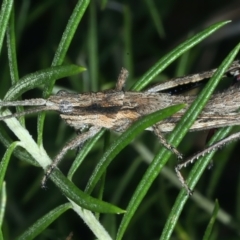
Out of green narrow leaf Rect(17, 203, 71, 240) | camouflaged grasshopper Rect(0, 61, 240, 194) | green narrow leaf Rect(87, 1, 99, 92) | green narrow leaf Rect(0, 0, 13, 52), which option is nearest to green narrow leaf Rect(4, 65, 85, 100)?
green narrow leaf Rect(0, 0, 13, 52)

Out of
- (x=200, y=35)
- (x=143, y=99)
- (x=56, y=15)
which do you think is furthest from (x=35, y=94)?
(x=200, y=35)

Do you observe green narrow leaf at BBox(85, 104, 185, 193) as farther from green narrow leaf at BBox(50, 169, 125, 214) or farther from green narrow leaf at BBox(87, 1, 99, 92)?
green narrow leaf at BBox(87, 1, 99, 92)

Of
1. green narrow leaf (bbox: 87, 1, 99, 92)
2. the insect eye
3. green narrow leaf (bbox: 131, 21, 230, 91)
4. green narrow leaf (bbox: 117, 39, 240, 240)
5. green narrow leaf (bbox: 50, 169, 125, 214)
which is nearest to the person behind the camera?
green narrow leaf (bbox: 50, 169, 125, 214)

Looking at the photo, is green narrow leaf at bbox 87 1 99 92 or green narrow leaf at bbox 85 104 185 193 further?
green narrow leaf at bbox 87 1 99 92

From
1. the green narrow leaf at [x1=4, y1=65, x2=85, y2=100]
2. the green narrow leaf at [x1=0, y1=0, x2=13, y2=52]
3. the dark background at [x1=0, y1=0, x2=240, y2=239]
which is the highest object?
the green narrow leaf at [x1=0, y1=0, x2=13, y2=52]

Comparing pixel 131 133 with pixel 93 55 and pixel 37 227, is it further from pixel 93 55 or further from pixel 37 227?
pixel 93 55

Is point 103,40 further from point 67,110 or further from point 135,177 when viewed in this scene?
point 67,110

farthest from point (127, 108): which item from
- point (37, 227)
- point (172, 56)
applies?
point (37, 227)
